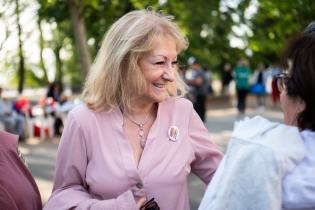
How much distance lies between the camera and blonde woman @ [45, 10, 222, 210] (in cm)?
223

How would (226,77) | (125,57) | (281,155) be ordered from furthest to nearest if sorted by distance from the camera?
(226,77)
(125,57)
(281,155)

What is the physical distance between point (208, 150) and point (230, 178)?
1100mm

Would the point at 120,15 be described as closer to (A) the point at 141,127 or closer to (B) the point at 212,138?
(B) the point at 212,138

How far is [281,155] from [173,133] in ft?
3.42

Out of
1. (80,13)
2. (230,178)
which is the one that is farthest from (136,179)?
(80,13)

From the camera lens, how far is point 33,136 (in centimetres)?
1402

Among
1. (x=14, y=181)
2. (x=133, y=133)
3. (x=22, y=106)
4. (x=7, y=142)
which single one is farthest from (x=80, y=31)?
(x=22, y=106)

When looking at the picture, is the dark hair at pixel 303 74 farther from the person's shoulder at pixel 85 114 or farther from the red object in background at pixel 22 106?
the red object in background at pixel 22 106

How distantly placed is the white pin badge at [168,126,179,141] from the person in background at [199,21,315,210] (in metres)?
0.88

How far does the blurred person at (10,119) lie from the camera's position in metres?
13.0

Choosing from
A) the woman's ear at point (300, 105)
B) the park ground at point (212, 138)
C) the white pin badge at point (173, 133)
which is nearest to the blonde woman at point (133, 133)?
the white pin badge at point (173, 133)

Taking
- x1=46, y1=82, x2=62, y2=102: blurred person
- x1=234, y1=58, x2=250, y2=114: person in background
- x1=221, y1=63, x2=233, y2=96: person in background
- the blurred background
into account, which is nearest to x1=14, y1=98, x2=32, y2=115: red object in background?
the blurred background

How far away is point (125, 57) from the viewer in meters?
2.36

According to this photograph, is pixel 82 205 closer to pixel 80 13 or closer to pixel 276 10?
pixel 80 13
